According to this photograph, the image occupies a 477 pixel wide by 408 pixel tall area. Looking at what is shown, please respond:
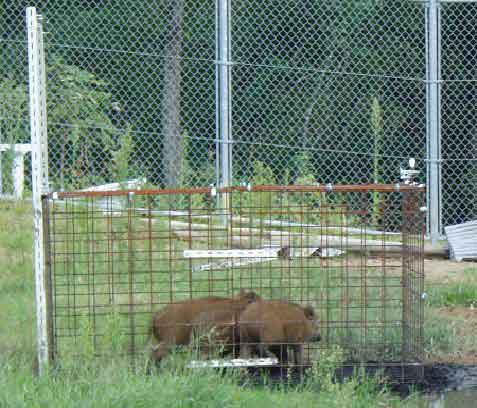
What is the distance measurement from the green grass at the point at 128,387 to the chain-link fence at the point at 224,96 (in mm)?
4017

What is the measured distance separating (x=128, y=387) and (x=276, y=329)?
189cm

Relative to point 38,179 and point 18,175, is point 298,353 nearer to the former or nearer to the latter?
point 38,179

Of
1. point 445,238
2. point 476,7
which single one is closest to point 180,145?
point 445,238

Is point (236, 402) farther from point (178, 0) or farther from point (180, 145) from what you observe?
point (178, 0)

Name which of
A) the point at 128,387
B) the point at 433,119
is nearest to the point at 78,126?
the point at 433,119

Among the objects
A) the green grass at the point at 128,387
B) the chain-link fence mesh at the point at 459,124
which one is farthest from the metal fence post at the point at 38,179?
the chain-link fence mesh at the point at 459,124

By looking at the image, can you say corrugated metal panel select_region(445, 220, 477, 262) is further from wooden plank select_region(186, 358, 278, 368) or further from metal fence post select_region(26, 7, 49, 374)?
metal fence post select_region(26, 7, 49, 374)

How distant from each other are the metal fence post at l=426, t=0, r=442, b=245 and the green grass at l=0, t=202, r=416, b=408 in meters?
5.05

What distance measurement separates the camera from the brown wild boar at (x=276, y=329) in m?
7.16

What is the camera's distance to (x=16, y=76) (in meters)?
12.7

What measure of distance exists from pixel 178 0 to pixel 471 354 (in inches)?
262

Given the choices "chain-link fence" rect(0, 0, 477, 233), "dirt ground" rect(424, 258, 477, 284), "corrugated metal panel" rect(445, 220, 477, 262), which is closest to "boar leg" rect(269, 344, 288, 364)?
"dirt ground" rect(424, 258, 477, 284)

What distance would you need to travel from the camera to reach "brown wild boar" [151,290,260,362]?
7102mm

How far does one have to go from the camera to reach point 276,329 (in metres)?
7.24
